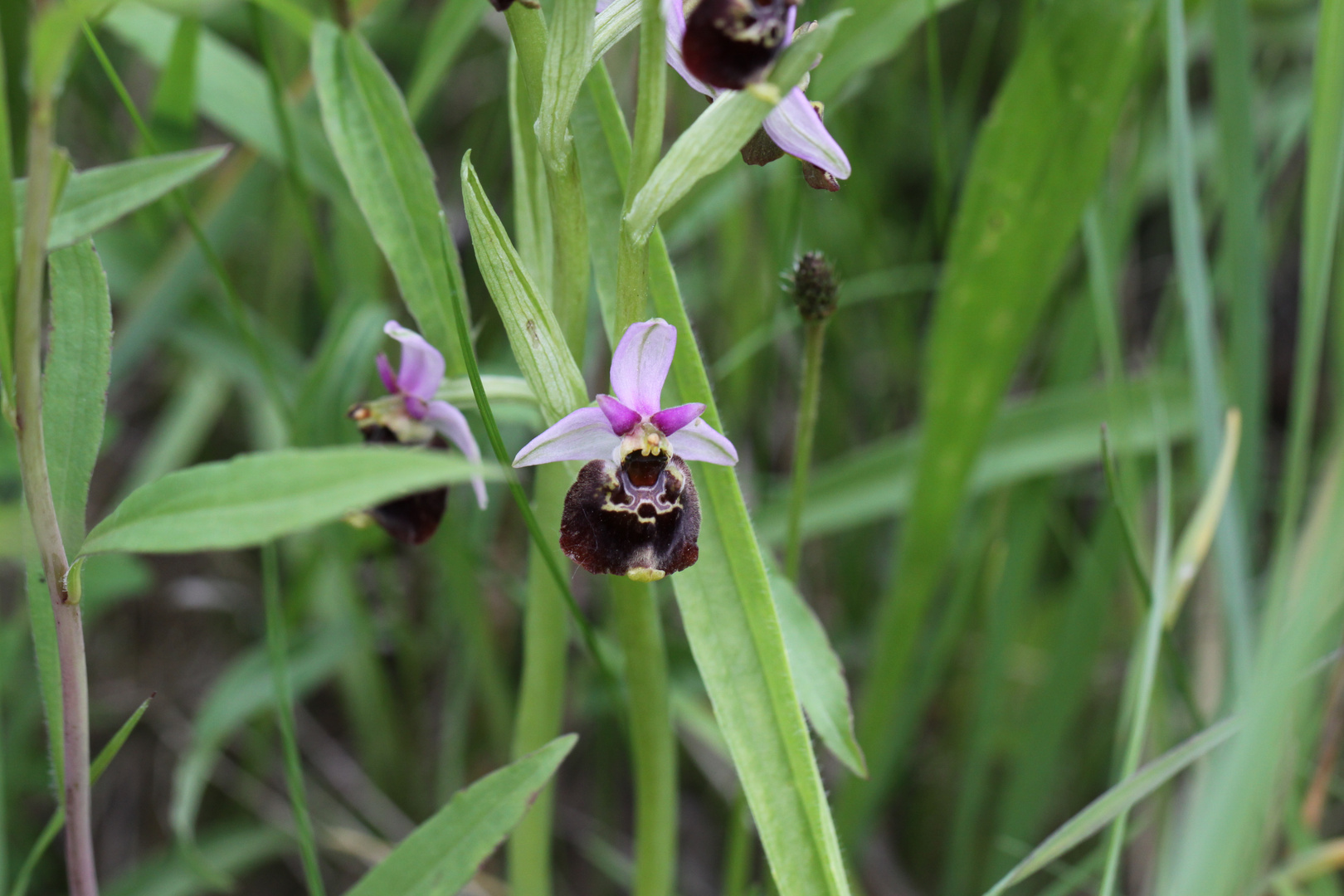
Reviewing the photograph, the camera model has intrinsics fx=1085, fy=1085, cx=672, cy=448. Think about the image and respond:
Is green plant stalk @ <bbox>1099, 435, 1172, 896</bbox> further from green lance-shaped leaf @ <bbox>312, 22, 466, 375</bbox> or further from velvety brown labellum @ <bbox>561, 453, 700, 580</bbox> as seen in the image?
green lance-shaped leaf @ <bbox>312, 22, 466, 375</bbox>

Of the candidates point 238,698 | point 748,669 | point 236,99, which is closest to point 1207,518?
point 748,669

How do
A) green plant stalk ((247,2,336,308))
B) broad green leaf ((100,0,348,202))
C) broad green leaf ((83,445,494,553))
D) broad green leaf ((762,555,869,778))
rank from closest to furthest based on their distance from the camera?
broad green leaf ((83,445,494,553)) → broad green leaf ((762,555,869,778)) → green plant stalk ((247,2,336,308)) → broad green leaf ((100,0,348,202))

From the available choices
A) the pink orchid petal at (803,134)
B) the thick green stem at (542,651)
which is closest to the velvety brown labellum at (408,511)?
the thick green stem at (542,651)

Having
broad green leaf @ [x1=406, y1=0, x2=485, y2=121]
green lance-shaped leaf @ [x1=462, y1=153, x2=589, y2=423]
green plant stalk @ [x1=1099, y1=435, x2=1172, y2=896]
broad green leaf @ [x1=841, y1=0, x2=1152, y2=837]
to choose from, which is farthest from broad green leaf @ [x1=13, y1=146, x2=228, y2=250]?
broad green leaf @ [x1=841, y1=0, x2=1152, y2=837]

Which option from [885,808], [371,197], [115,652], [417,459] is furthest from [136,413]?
[417,459]

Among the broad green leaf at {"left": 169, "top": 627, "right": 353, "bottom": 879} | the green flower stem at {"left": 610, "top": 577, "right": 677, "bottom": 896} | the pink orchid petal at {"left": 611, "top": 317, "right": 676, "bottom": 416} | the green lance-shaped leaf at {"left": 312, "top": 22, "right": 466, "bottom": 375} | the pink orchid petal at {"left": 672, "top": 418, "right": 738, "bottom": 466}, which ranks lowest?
the broad green leaf at {"left": 169, "top": 627, "right": 353, "bottom": 879}

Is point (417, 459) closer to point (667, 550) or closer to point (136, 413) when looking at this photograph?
point (667, 550)
